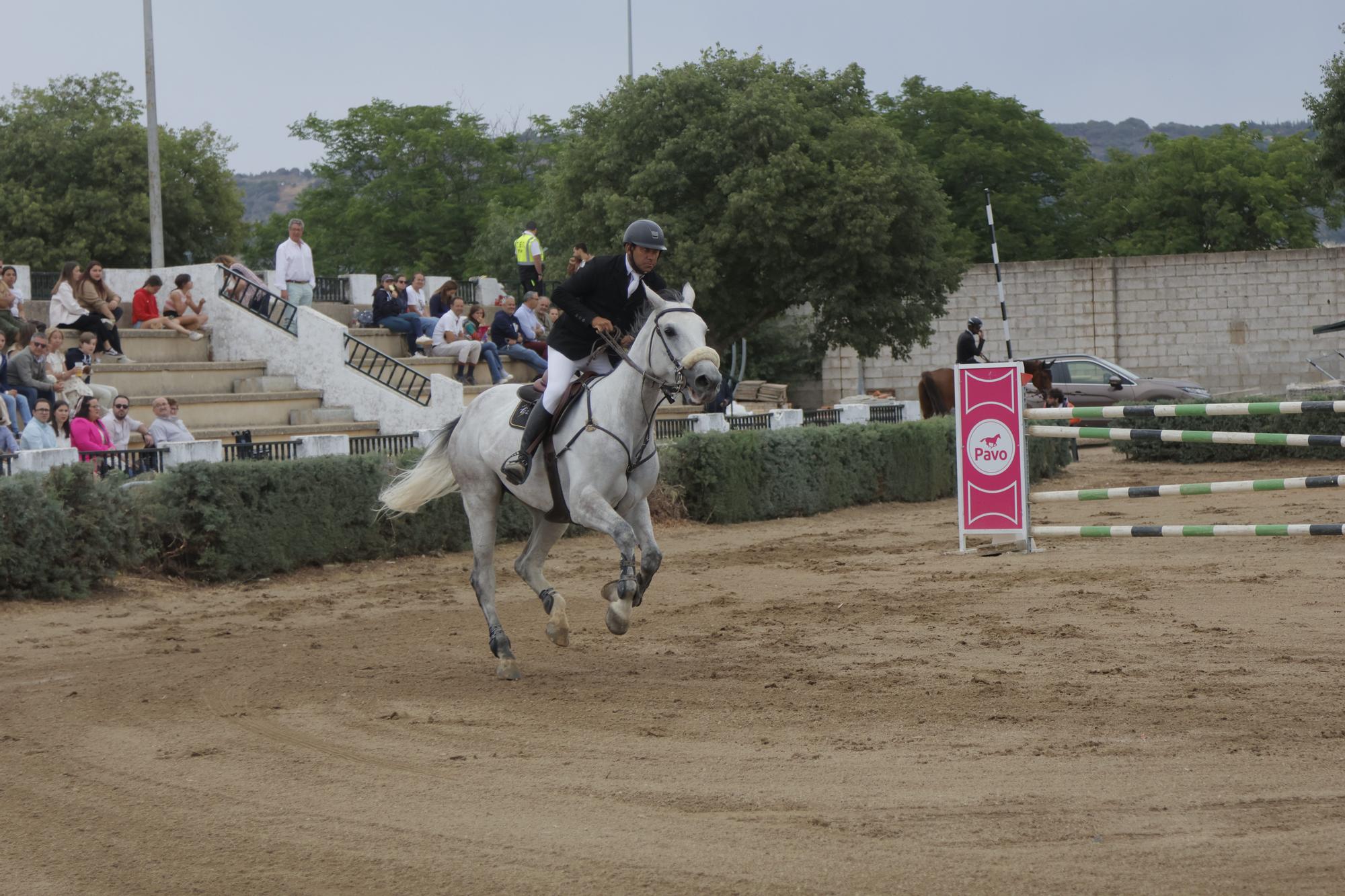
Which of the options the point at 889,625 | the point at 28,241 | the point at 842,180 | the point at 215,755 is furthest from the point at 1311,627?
the point at 28,241

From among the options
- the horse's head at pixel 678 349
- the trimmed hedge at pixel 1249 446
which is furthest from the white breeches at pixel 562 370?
the trimmed hedge at pixel 1249 446

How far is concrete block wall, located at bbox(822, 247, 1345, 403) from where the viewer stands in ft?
135

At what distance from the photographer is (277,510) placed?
49.9 ft

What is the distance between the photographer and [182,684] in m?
9.21

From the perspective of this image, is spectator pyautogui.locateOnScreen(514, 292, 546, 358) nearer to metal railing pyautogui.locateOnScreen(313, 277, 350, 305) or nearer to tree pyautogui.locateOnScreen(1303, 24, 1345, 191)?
metal railing pyautogui.locateOnScreen(313, 277, 350, 305)

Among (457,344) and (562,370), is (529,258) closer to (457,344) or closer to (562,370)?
(457,344)

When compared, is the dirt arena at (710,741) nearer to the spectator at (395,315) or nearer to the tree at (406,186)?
the spectator at (395,315)

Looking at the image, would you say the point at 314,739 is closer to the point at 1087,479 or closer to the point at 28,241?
the point at 1087,479

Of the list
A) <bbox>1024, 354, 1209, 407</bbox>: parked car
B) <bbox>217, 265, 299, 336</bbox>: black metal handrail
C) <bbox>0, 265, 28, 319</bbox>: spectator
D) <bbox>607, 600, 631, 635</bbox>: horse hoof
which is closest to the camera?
<bbox>607, 600, 631, 635</bbox>: horse hoof

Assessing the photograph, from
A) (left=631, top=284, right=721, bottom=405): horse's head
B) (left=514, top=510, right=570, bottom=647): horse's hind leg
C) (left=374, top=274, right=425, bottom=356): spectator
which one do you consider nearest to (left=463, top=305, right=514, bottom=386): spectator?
(left=374, top=274, right=425, bottom=356): spectator

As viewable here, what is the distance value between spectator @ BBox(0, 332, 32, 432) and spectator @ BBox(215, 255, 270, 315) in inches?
310

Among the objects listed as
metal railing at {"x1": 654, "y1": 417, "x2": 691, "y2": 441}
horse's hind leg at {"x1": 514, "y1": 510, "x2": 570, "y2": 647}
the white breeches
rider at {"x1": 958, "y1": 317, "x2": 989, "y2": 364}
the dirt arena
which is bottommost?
the dirt arena

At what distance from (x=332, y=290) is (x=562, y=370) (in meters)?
21.0

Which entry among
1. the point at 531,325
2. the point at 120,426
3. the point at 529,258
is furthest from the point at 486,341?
the point at 120,426
